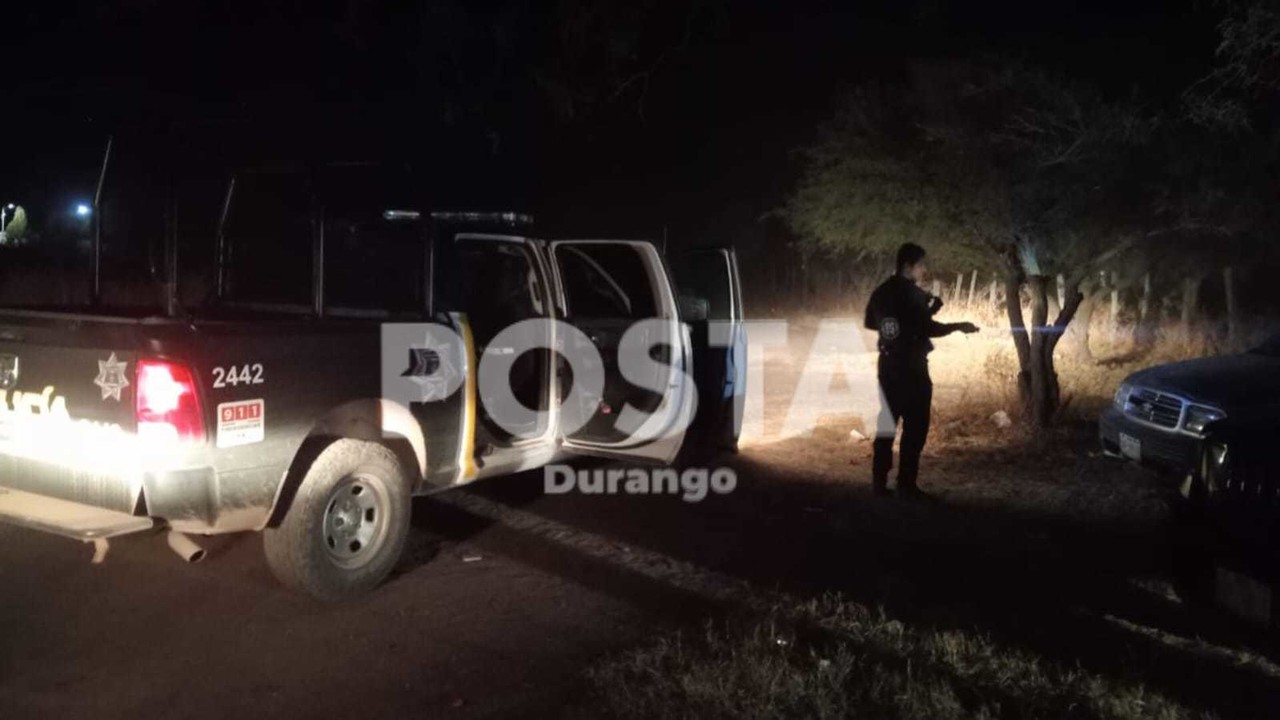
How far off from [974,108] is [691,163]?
582 inches

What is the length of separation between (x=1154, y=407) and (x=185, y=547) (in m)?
6.99

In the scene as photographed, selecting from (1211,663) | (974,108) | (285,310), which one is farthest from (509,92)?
(1211,663)

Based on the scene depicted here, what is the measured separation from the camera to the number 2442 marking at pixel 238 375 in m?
4.90

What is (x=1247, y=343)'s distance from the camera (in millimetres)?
15289

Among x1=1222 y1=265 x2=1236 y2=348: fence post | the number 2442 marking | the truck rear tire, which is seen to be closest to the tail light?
the number 2442 marking

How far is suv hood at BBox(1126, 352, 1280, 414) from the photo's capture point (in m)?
8.06

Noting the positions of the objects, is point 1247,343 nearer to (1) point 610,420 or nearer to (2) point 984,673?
(1) point 610,420

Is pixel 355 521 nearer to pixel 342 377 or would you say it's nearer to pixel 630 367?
pixel 342 377

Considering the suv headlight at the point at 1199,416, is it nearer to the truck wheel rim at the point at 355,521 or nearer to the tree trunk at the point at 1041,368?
the tree trunk at the point at 1041,368

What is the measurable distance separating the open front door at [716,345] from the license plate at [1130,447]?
3044 millimetres

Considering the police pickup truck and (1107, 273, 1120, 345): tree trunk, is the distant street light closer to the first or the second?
(1107, 273, 1120, 345): tree trunk

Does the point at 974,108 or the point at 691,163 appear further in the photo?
the point at 691,163

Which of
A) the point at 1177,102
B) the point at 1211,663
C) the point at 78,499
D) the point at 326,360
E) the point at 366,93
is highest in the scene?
the point at 366,93

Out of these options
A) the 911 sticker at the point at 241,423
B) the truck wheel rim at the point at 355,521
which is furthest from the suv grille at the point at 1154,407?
the 911 sticker at the point at 241,423
